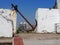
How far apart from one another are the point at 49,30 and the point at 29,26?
2070 millimetres

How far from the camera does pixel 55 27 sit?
1641 cm

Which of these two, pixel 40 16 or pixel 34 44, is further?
pixel 40 16

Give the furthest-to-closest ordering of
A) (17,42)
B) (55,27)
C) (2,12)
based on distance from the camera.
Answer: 1. (55,27)
2. (2,12)
3. (17,42)

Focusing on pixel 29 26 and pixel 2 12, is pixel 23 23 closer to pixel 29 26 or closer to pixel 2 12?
pixel 29 26

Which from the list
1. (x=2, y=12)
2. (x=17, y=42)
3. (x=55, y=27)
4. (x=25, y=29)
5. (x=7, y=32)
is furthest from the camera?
(x=25, y=29)

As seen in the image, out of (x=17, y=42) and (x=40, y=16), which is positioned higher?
(x=40, y=16)

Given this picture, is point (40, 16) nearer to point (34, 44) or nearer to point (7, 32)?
point (7, 32)

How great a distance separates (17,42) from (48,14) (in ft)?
28.7

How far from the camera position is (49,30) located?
1659cm

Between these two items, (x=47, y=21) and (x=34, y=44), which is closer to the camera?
(x=34, y=44)

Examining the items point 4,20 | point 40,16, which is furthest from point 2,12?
point 40,16

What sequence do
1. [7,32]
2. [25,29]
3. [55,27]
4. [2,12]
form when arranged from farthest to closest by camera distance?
1. [25,29]
2. [55,27]
3. [2,12]
4. [7,32]

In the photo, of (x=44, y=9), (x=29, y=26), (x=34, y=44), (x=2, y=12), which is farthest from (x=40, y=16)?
(x=34, y=44)

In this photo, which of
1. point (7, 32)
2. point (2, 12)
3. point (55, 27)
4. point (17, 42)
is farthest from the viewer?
point (55, 27)
